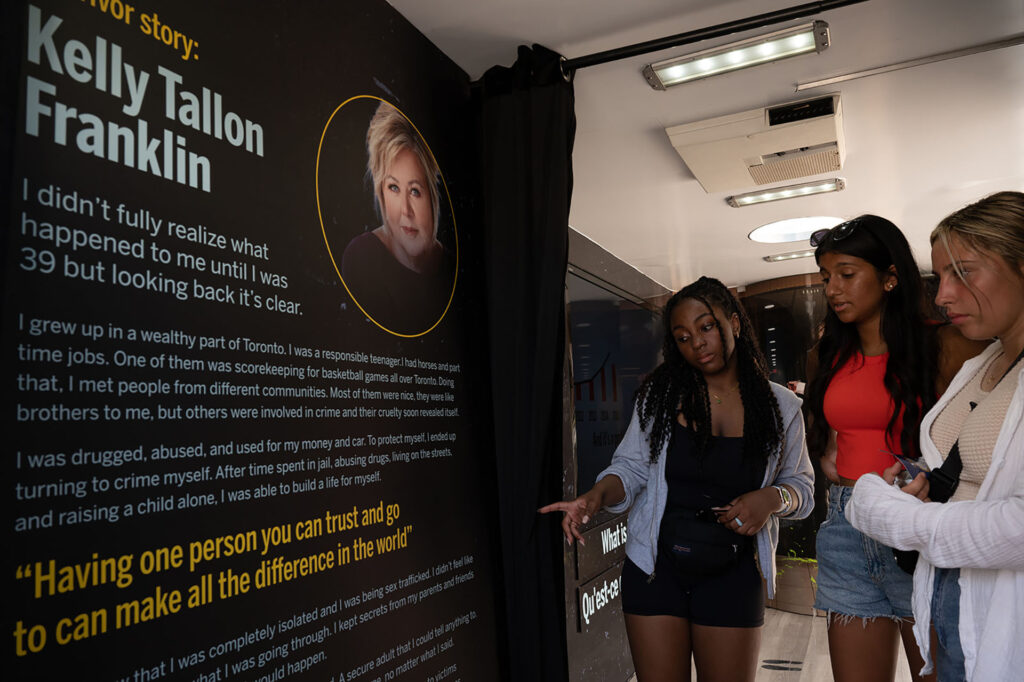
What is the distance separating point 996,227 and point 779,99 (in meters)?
1.72

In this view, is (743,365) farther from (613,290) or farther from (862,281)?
(613,290)

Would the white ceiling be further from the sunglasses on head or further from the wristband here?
the wristband

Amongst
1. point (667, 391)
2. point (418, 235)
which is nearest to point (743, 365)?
point (667, 391)

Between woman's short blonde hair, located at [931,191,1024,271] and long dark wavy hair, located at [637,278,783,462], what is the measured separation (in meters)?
0.88

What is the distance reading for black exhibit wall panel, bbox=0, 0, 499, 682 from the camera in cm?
116

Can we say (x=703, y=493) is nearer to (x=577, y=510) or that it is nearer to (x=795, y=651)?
(x=577, y=510)

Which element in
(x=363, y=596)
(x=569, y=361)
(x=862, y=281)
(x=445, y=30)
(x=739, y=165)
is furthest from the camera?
(x=569, y=361)

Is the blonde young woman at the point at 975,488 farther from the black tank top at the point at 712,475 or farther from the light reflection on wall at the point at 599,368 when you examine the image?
the light reflection on wall at the point at 599,368

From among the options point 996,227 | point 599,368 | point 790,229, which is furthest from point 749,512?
point 790,229

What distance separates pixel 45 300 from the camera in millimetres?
1153

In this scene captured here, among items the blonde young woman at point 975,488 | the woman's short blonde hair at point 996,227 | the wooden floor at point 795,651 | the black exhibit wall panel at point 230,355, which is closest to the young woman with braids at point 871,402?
the blonde young woman at point 975,488

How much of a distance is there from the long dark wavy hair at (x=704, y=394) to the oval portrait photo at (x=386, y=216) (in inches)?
30.7

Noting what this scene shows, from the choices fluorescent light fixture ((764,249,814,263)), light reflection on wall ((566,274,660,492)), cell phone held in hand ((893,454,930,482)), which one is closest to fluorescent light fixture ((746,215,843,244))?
fluorescent light fixture ((764,249,814,263))

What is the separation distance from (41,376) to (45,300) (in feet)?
0.40
